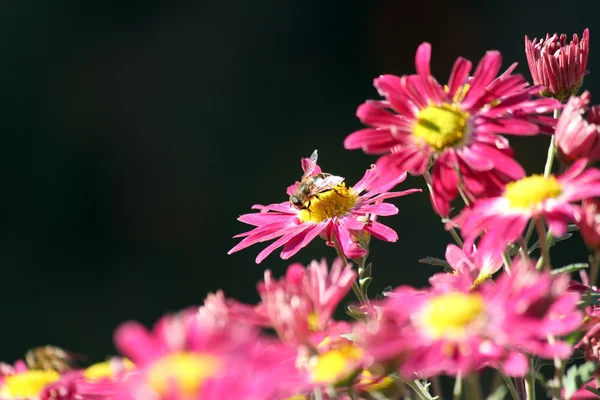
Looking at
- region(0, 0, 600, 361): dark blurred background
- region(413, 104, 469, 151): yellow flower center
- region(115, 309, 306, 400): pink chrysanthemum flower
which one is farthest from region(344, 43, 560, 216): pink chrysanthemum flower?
region(0, 0, 600, 361): dark blurred background

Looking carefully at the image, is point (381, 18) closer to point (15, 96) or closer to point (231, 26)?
point (231, 26)

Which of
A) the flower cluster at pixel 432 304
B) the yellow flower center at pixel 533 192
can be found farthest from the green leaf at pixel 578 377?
the yellow flower center at pixel 533 192

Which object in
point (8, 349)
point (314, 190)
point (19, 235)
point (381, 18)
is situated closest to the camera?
point (314, 190)

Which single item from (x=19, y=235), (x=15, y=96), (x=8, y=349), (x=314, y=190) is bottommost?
(x=8, y=349)

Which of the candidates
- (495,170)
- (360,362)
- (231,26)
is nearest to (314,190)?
(495,170)

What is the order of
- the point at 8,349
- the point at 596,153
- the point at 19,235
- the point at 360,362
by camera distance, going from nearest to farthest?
the point at 360,362 → the point at 596,153 → the point at 8,349 → the point at 19,235

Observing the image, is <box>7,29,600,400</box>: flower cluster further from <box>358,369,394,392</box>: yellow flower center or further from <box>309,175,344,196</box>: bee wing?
<box>309,175,344,196</box>: bee wing

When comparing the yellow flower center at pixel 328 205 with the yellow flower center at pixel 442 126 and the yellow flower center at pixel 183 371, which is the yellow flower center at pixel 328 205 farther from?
the yellow flower center at pixel 183 371
